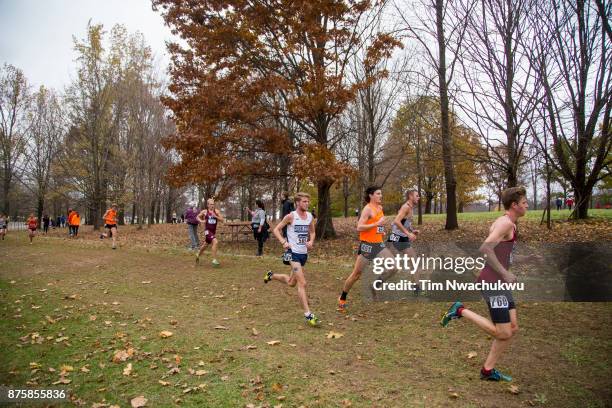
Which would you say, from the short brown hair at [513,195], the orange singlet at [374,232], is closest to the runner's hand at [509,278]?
the short brown hair at [513,195]

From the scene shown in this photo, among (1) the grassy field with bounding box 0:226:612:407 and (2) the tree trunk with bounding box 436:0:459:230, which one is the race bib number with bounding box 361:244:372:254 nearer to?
(1) the grassy field with bounding box 0:226:612:407

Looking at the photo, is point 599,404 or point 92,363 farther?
point 92,363

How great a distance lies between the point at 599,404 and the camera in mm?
4043

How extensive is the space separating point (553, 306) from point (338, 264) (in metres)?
6.39

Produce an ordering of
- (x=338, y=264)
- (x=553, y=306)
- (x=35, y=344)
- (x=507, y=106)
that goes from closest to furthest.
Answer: (x=35, y=344) → (x=553, y=306) → (x=507, y=106) → (x=338, y=264)

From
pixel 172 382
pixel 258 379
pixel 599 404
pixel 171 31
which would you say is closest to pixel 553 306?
pixel 599 404

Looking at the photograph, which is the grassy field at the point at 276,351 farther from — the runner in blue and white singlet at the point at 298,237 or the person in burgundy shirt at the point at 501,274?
the runner in blue and white singlet at the point at 298,237

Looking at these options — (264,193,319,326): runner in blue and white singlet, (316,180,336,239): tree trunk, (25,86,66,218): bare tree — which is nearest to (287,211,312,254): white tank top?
(264,193,319,326): runner in blue and white singlet

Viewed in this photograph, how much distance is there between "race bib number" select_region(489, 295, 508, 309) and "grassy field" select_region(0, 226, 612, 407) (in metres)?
0.88

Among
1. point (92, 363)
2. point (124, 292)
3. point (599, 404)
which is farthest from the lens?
point (124, 292)

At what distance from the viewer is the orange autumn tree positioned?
622 inches

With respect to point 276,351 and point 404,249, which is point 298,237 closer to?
point 276,351

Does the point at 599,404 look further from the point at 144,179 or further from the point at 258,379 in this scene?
the point at 144,179

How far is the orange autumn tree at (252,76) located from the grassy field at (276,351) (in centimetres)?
802
